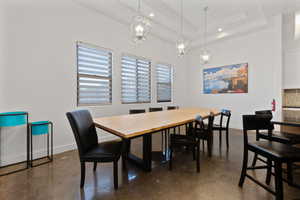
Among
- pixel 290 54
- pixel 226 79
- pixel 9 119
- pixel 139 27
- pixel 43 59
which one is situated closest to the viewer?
pixel 9 119

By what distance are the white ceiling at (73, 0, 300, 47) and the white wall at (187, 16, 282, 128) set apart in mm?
383

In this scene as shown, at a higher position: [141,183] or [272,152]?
[272,152]

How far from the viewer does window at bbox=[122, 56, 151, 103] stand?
159 inches

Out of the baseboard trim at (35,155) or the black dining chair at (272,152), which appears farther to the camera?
the baseboard trim at (35,155)

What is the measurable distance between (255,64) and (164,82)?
2.95 metres

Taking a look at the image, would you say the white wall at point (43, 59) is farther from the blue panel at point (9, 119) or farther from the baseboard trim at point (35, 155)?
the blue panel at point (9, 119)

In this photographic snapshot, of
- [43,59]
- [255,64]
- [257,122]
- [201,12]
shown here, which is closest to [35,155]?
[43,59]

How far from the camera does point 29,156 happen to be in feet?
8.05

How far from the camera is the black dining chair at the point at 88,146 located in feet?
5.17

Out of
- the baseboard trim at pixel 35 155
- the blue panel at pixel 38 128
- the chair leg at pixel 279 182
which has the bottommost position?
the baseboard trim at pixel 35 155

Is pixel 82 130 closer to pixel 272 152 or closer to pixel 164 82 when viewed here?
pixel 272 152

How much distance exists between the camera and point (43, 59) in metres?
2.65

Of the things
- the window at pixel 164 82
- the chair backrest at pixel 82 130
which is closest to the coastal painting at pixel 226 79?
the window at pixel 164 82

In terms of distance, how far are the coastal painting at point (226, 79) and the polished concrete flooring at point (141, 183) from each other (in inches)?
121
